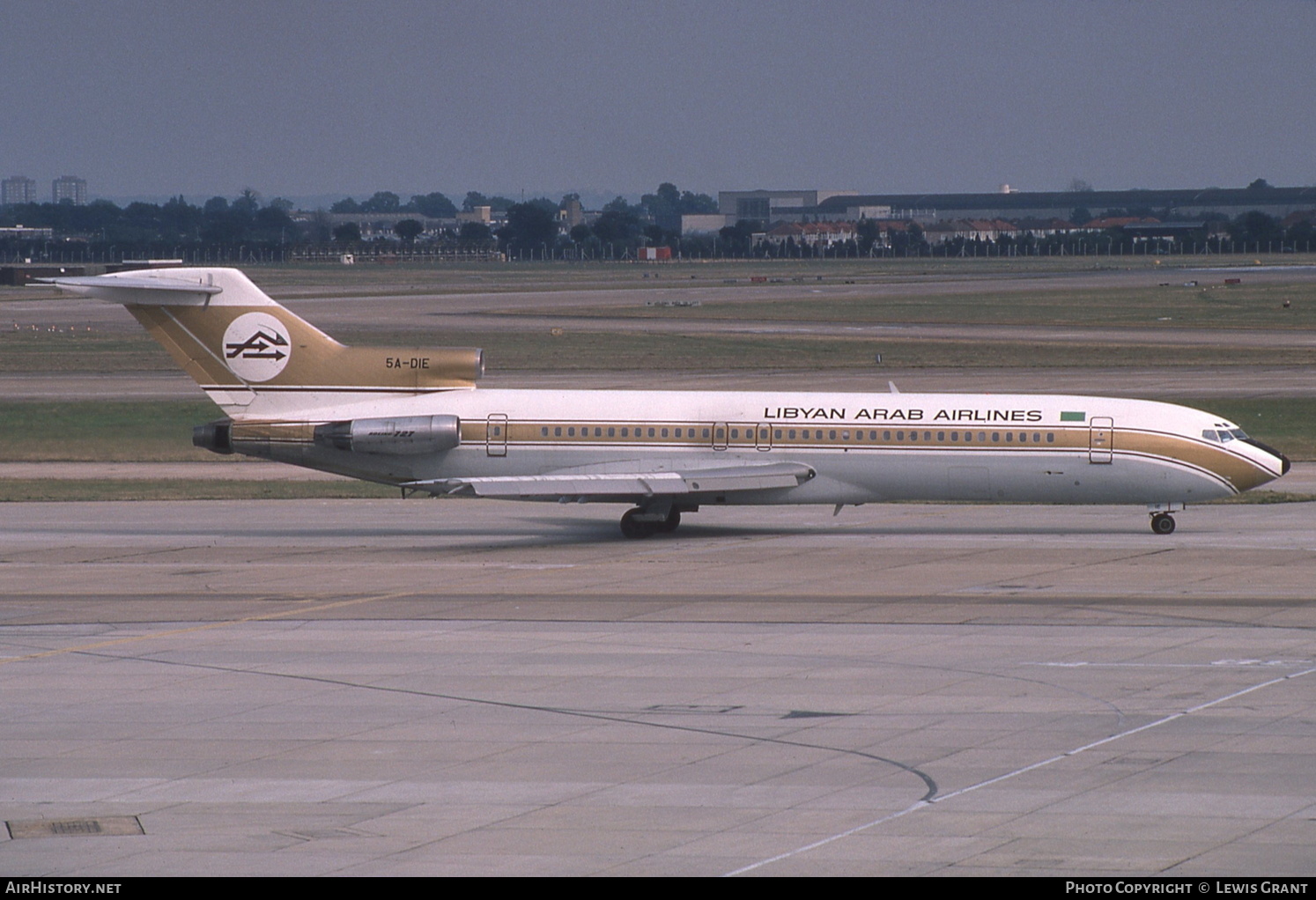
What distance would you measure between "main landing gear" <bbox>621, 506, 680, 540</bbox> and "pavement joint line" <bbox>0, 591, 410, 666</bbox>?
7528mm

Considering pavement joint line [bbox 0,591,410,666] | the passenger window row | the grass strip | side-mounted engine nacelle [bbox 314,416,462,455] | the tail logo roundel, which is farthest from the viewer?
the grass strip

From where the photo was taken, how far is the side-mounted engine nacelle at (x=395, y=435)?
35.7 metres

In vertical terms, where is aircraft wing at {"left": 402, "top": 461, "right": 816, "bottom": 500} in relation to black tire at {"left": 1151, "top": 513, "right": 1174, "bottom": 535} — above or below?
above

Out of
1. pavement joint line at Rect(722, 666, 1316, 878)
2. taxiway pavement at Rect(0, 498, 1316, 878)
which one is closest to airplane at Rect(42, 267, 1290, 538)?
taxiway pavement at Rect(0, 498, 1316, 878)

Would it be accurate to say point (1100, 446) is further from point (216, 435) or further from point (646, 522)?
point (216, 435)

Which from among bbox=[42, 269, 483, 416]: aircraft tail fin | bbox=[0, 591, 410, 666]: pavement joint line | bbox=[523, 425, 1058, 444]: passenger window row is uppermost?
bbox=[42, 269, 483, 416]: aircraft tail fin

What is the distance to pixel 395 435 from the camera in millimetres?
35688

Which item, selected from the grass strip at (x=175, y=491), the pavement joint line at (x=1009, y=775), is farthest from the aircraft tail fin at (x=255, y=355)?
the pavement joint line at (x=1009, y=775)

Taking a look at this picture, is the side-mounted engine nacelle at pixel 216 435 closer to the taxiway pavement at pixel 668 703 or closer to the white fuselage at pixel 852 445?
the white fuselage at pixel 852 445

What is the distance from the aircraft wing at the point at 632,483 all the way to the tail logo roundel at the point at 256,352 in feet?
14.8

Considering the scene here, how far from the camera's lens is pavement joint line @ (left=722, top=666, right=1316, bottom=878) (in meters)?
14.9

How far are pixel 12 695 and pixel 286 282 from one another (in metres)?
145

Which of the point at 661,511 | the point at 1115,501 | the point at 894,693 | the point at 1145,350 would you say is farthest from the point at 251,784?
the point at 1145,350

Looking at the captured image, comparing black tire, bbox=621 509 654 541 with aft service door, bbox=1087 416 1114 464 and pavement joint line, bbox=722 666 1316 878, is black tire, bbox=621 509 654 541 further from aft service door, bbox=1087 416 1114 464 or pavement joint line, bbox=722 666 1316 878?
pavement joint line, bbox=722 666 1316 878
